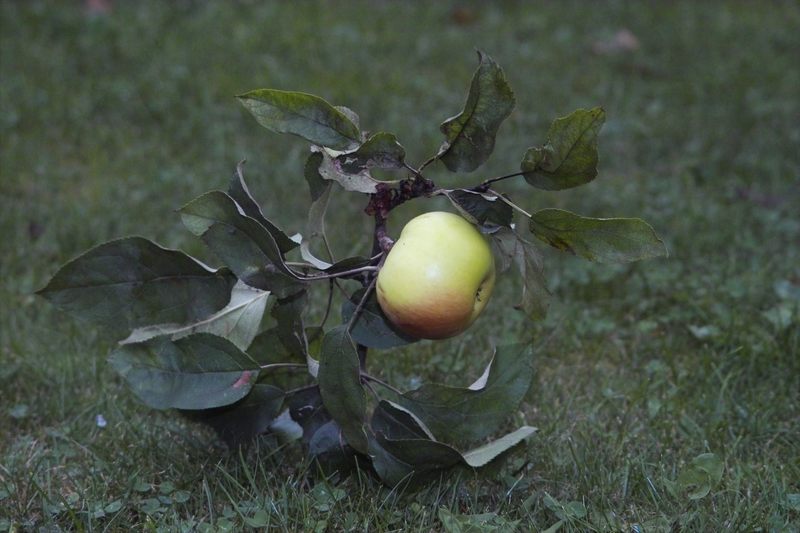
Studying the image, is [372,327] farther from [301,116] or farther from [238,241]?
[301,116]

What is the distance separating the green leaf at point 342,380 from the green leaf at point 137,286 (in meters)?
0.29

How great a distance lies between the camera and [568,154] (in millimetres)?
1771

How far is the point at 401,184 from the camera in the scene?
1.94 m

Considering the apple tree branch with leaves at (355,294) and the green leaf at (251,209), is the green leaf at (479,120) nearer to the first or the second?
the apple tree branch with leaves at (355,294)

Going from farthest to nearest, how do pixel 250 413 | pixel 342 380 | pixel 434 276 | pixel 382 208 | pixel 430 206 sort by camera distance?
pixel 430 206
pixel 250 413
pixel 382 208
pixel 342 380
pixel 434 276

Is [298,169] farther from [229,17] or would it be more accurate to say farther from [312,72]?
[229,17]

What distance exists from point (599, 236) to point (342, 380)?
20.9 inches

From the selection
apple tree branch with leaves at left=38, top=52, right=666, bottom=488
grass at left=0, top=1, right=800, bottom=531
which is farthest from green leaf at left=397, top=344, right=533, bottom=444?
grass at left=0, top=1, right=800, bottom=531

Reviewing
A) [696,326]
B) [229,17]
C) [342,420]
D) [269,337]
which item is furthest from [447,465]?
[229,17]

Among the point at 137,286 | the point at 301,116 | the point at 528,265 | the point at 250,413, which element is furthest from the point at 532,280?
the point at 137,286

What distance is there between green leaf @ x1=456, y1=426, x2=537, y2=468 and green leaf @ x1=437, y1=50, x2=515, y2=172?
0.53 m

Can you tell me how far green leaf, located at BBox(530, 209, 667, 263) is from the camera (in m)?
1.75

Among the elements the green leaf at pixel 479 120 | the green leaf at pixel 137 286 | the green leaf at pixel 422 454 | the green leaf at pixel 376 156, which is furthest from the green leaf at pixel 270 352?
the green leaf at pixel 479 120

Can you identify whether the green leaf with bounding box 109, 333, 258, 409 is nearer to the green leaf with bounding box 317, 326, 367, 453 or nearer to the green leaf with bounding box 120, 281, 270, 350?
the green leaf with bounding box 120, 281, 270, 350
